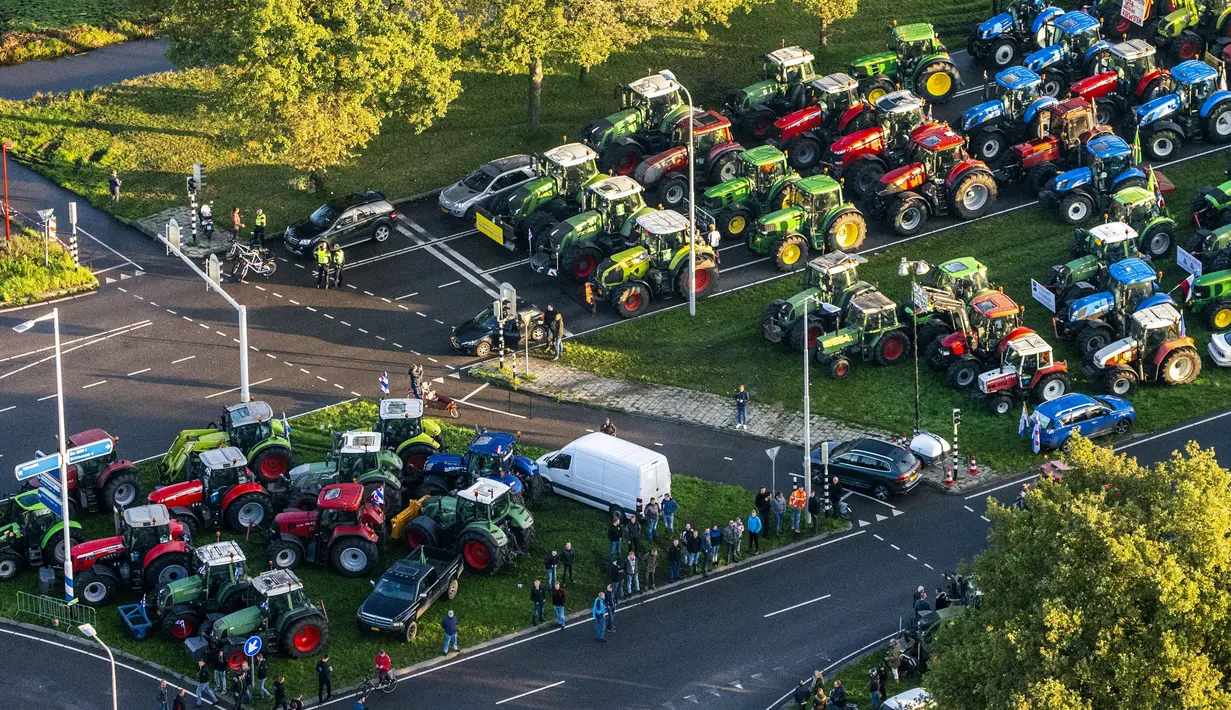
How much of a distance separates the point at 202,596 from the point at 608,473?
37.0ft

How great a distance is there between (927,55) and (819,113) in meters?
5.64

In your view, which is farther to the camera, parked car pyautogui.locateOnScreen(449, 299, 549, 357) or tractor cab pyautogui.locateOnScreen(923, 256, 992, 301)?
parked car pyautogui.locateOnScreen(449, 299, 549, 357)

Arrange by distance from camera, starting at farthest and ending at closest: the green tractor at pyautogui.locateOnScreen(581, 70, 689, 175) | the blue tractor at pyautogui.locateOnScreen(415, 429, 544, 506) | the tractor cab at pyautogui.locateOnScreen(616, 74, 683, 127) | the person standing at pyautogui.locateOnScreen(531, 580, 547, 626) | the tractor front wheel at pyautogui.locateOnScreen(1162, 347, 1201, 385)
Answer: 1. the tractor cab at pyautogui.locateOnScreen(616, 74, 683, 127)
2. the green tractor at pyautogui.locateOnScreen(581, 70, 689, 175)
3. the tractor front wheel at pyautogui.locateOnScreen(1162, 347, 1201, 385)
4. the blue tractor at pyautogui.locateOnScreen(415, 429, 544, 506)
5. the person standing at pyautogui.locateOnScreen(531, 580, 547, 626)

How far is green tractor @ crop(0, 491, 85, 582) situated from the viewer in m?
51.2

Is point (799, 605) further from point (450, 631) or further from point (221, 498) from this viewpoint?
point (221, 498)

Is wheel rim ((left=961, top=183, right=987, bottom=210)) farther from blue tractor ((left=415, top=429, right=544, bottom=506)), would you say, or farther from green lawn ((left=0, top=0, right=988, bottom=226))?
blue tractor ((left=415, top=429, right=544, bottom=506))

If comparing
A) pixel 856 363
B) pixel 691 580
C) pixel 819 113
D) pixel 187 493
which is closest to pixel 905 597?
pixel 691 580

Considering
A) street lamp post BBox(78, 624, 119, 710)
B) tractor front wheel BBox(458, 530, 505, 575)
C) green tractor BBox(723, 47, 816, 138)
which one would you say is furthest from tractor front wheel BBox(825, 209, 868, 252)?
street lamp post BBox(78, 624, 119, 710)

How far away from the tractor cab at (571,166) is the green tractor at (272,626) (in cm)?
2274

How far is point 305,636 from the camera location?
159 ft

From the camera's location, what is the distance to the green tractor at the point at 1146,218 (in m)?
63.7

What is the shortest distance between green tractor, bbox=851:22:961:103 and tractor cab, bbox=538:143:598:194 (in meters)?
11.8

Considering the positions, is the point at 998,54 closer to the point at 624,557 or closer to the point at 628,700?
the point at 624,557

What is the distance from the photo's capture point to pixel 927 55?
74.6 m
